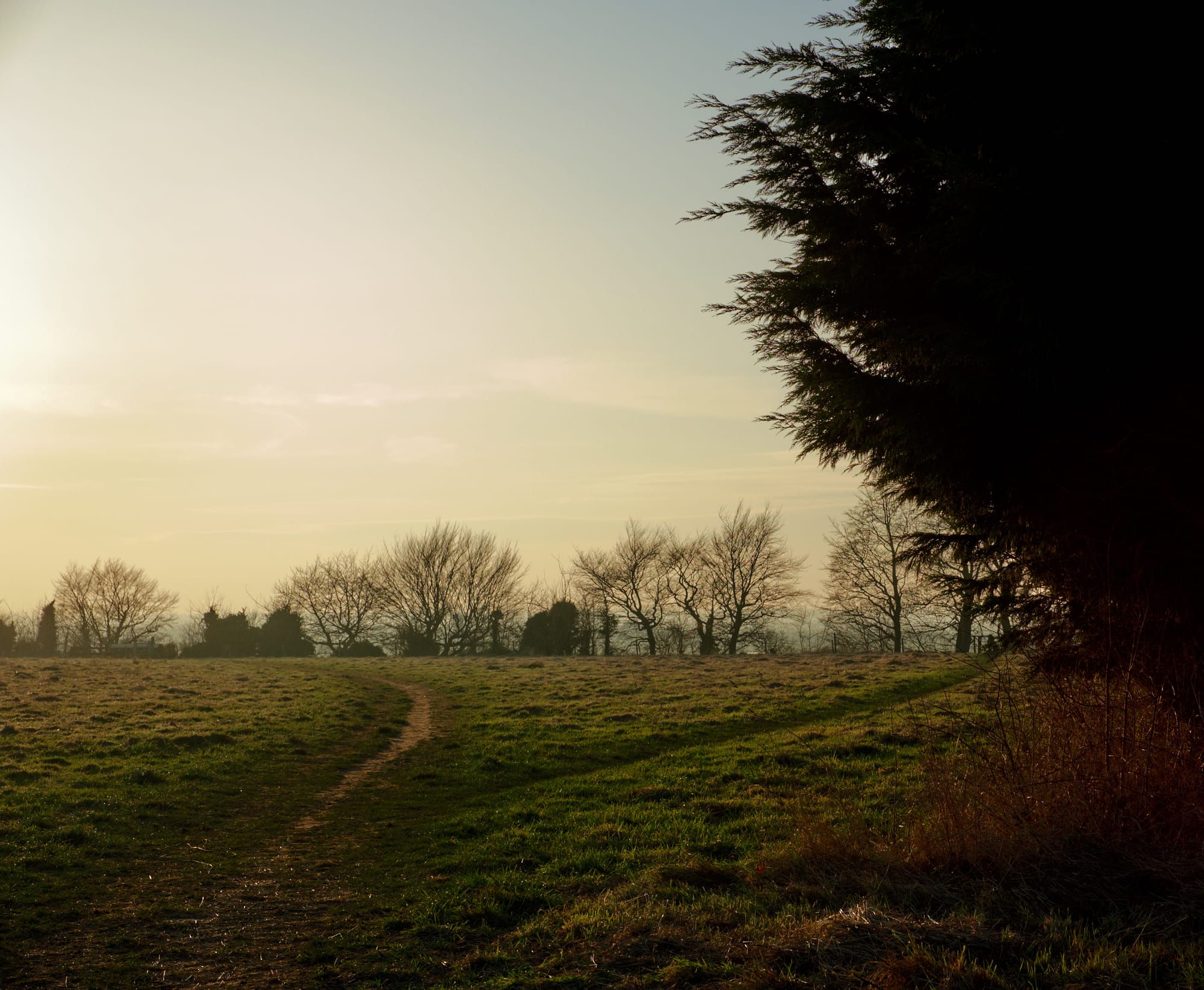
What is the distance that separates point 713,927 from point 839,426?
5072mm

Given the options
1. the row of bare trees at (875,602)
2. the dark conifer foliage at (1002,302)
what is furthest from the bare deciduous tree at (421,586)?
the dark conifer foliage at (1002,302)

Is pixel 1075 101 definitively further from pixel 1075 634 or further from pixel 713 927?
pixel 713 927

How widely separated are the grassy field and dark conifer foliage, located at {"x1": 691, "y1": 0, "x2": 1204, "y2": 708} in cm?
236

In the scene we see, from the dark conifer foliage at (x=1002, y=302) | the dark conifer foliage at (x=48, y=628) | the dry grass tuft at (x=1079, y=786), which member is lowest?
the dark conifer foliage at (x=48, y=628)

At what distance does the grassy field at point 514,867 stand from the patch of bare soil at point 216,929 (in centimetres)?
3

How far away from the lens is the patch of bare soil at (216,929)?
18.6 ft

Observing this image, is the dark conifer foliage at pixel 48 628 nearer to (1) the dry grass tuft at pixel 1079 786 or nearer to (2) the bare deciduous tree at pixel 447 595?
(2) the bare deciduous tree at pixel 447 595

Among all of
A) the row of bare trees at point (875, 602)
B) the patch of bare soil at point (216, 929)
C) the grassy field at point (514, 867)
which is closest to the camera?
the grassy field at point (514, 867)

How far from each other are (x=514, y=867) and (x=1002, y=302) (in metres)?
7.13

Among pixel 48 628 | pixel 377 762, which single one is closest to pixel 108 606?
pixel 48 628

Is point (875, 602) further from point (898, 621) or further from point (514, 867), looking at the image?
point (514, 867)

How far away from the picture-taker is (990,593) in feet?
27.5

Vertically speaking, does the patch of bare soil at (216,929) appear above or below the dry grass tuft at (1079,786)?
below

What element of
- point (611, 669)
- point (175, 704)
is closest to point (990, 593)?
point (175, 704)
